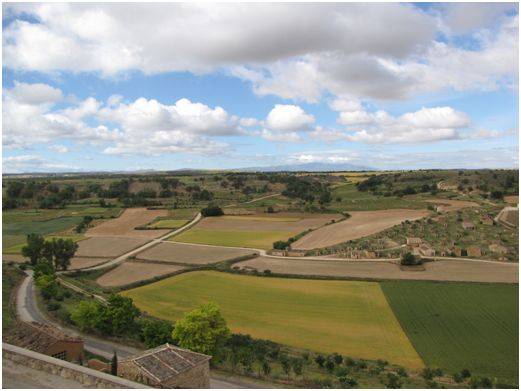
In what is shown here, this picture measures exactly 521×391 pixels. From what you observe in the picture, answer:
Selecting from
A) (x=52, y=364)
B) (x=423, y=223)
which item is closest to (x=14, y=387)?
(x=52, y=364)

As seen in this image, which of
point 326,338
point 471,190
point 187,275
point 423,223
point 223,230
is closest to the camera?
point 326,338

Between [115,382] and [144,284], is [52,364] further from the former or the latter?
[144,284]

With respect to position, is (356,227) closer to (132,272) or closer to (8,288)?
(132,272)

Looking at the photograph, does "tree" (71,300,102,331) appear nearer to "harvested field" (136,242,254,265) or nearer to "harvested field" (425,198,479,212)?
"harvested field" (136,242,254,265)

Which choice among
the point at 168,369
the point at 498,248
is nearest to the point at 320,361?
the point at 168,369

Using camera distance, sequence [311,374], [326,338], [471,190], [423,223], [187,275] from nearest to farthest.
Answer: [311,374]
[326,338]
[187,275]
[423,223]
[471,190]

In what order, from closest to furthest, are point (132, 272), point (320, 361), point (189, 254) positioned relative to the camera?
point (320, 361) → point (132, 272) → point (189, 254)

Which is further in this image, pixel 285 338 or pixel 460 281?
pixel 460 281

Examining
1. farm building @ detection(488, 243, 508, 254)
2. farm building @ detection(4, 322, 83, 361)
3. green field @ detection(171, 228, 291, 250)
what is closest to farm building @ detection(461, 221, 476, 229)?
farm building @ detection(488, 243, 508, 254)
